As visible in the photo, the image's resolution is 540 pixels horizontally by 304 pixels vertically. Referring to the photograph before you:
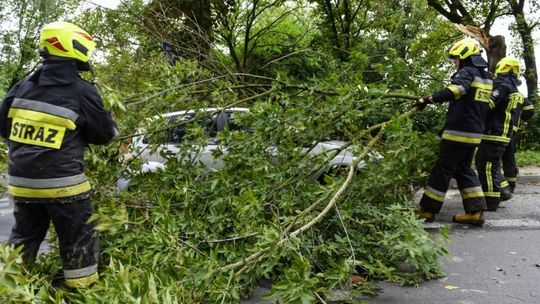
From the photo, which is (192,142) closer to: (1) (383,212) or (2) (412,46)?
(1) (383,212)

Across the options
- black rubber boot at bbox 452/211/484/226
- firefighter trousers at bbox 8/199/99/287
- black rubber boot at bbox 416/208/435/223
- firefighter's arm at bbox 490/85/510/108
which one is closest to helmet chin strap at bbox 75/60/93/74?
firefighter trousers at bbox 8/199/99/287

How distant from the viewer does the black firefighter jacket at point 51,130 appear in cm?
284

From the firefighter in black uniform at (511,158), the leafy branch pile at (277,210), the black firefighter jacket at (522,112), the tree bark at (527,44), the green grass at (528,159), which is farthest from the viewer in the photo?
the tree bark at (527,44)

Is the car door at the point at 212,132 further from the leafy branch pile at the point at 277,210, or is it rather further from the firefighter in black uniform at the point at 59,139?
the firefighter in black uniform at the point at 59,139

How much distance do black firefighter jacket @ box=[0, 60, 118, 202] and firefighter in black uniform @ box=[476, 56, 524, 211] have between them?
14.6ft

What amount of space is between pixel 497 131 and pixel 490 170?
47cm

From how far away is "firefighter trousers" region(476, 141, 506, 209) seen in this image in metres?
5.53

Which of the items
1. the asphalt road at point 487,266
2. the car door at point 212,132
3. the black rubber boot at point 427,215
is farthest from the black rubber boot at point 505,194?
the car door at point 212,132

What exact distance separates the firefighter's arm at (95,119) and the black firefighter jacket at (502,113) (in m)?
4.41

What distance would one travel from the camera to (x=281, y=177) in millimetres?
3777

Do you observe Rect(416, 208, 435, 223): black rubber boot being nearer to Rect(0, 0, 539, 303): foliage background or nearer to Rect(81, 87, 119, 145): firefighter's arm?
Rect(0, 0, 539, 303): foliage background

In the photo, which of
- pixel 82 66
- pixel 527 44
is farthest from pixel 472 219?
pixel 527 44

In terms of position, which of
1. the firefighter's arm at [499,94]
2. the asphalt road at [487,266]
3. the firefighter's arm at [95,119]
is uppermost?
the firefighter's arm at [499,94]

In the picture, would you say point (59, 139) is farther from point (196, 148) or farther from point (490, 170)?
point (490, 170)
